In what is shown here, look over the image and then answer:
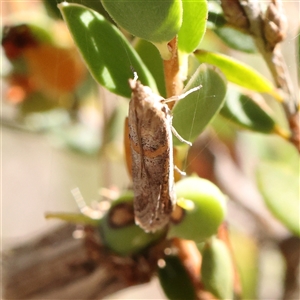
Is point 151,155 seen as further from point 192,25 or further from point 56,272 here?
point 56,272

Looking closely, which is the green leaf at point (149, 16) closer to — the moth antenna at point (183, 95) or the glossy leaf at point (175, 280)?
the moth antenna at point (183, 95)

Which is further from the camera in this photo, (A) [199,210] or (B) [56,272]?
(B) [56,272]

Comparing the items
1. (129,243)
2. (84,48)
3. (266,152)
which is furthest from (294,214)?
(266,152)

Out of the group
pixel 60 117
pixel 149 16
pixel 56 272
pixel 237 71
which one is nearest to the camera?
pixel 149 16

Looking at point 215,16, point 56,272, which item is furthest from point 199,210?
point 56,272

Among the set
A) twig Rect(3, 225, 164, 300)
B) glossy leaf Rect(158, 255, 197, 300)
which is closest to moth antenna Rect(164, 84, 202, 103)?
glossy leaf Rect(158, 255, 197, 300)

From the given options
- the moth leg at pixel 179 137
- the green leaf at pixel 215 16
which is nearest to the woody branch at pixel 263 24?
the green leaf at pixel 215 16
